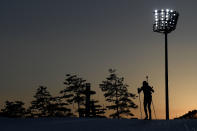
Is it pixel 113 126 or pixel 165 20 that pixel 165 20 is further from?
pixel 113 126

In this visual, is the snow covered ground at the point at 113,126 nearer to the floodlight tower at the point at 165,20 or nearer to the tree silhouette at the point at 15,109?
the floodlight tower at the point at 165,20

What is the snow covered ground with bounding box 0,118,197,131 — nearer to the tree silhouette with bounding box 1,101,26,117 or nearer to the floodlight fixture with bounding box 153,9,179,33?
the floodlight fixture with bounding box 153,9,179,33

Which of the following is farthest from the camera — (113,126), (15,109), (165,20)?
(15,109)

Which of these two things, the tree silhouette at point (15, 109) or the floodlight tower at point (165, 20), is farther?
the tree silhouette at point (15, 109)

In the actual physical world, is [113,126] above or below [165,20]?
below

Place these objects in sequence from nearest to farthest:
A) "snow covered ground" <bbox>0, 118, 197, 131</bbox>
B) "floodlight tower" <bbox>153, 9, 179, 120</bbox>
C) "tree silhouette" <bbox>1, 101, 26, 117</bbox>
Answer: "snow covered ground" <bbox>0, 118, 197, 131</bbox>, "floodlight tower" <bbox>153, 9, 179, 120</bbox>, "tree silhouette" <bbox>1, 101, 26, 117</bbox>

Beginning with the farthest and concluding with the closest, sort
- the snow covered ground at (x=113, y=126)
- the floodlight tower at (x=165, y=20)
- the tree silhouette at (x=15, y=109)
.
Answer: the tree silhouette at (x=15, y=109) → the floodlight tower at (x=165, y=20) → the snow covered ground at (x=113, y=126)

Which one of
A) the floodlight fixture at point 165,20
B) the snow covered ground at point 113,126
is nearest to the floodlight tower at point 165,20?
the floodlight fixture at point 165,20

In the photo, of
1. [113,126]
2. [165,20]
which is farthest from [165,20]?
[113,126]

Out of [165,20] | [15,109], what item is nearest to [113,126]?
[165,20]

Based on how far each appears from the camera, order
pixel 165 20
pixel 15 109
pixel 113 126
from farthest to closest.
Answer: pixel 15 109
pixel 165 20
pixel 113 126

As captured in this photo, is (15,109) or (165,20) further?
(15,109)

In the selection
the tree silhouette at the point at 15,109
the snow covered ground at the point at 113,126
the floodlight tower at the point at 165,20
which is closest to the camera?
the snow covered ground at the point at 113,126

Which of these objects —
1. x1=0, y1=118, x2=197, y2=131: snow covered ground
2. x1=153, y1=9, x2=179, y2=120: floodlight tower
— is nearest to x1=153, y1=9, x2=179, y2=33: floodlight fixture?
x1=153, y1=9, x2=179, y2=120: floodlight tower
